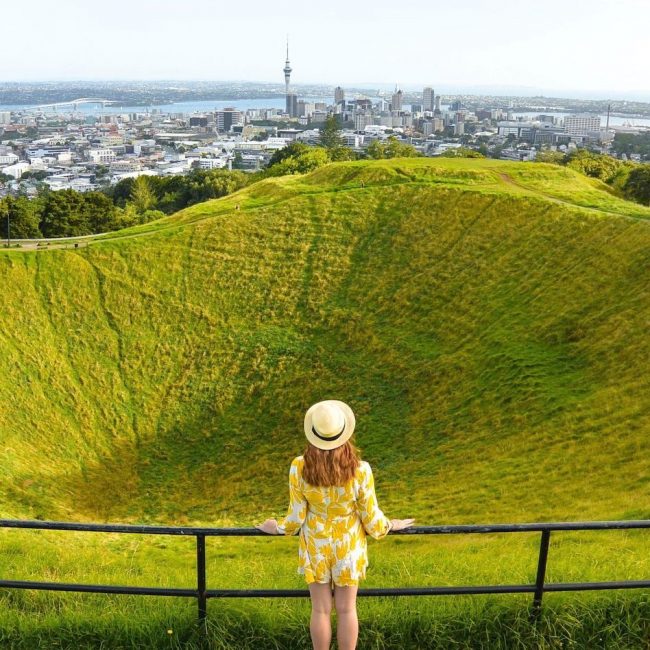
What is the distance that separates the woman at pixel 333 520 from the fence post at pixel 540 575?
155cm

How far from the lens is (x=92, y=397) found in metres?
29.2

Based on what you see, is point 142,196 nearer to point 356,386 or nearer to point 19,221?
point 19,221

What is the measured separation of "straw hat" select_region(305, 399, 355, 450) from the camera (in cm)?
515

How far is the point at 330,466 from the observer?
17.0 ft

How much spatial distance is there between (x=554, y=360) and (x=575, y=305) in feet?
12.4

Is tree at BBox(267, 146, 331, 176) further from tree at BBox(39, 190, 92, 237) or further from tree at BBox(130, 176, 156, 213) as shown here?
tree at BBox(39, 190, 92, 237)

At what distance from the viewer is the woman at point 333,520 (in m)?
5.24

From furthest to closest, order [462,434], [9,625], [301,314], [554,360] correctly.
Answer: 1. [301,314]
2. [554,360]
3. [462,434]
4. [9,625]

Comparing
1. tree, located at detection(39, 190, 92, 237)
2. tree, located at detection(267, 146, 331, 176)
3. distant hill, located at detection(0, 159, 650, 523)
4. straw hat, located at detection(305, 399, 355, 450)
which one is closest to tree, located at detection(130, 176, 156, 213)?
tree, located at detection(267, 146, 331, 176)

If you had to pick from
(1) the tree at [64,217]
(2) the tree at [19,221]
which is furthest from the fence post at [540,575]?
(2) the tree at [19,221]

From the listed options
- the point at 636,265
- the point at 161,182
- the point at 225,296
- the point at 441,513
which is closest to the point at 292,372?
the point at 225,296

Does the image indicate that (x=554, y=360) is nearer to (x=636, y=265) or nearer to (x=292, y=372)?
(x=636, y=265)

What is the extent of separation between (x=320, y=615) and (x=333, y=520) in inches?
28.4

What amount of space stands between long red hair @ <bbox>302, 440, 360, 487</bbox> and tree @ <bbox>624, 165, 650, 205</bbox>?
47.5 metres
